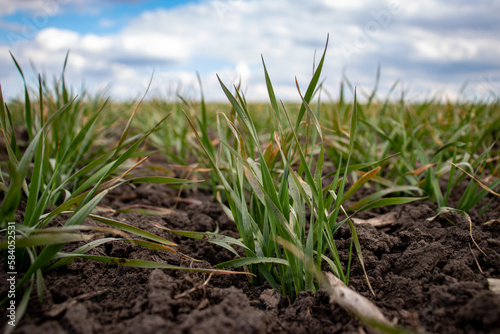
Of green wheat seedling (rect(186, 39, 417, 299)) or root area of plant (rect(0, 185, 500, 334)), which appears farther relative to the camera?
green wheat seedling (rect(186, 39, 417, 299))

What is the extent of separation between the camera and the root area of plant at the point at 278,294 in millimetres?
818

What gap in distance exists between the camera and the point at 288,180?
3.37 feet

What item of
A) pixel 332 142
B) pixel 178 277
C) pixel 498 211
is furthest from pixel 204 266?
pixel 498 211

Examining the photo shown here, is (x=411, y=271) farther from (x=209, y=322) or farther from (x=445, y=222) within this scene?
(x=209, y=322)

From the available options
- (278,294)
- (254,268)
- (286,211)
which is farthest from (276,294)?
(286,211)

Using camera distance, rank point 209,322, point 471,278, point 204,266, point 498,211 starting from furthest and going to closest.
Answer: point 498,211
point 204,266
point 471,278
point 209,322

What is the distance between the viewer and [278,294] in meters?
1.01

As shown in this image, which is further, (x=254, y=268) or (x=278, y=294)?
(x=254, y=268)

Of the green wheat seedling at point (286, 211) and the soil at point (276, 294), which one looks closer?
the soil at point (276, 294)

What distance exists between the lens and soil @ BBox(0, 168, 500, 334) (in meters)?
0.82

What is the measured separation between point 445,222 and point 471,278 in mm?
456

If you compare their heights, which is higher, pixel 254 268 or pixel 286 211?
pixel 286 211

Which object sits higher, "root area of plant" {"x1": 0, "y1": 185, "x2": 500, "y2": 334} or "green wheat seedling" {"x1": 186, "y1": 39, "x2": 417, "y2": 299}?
"green wheat seedling" {"x1": 186, "y1": 39, "x2": 417, "y2": 299}

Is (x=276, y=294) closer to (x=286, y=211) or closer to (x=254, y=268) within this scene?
(x=254, y=268)
